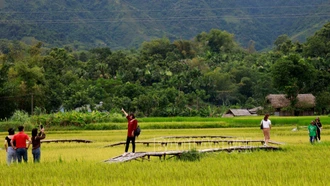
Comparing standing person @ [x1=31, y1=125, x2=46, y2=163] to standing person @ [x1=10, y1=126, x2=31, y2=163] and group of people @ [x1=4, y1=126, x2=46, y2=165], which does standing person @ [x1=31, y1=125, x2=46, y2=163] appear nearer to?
group of people @ [x1=4, y1=126, x2=46, y2=165]

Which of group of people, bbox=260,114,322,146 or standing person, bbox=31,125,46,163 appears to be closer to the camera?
standing person, bbox=31,125,46,163

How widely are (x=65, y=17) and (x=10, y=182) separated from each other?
560 ft

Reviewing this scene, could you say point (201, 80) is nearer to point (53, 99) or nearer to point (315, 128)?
point (53, 99)

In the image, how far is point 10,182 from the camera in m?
11.2

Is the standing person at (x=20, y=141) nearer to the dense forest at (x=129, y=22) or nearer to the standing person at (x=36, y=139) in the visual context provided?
the standing person at (x=36, y=139)

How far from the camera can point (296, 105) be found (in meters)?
57.9

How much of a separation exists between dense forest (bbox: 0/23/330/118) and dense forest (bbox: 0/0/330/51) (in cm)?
6728

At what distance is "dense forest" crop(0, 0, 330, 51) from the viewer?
158 metres

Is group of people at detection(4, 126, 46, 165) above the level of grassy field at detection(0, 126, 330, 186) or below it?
above

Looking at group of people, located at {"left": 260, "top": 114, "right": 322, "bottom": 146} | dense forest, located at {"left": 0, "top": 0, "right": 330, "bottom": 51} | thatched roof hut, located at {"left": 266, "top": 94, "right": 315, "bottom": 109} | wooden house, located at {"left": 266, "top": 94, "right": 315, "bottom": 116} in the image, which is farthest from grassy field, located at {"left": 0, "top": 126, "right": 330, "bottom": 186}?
dense forest, located at {"left": 0, "top": 0, "right": 330, "bottom": 51}

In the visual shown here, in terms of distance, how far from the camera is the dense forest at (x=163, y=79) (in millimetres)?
57569

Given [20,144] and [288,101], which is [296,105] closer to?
[288,101]

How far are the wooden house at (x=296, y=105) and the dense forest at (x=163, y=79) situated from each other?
0.93 m

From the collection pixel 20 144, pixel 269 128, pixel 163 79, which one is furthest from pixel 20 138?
→ pixel 163 79
